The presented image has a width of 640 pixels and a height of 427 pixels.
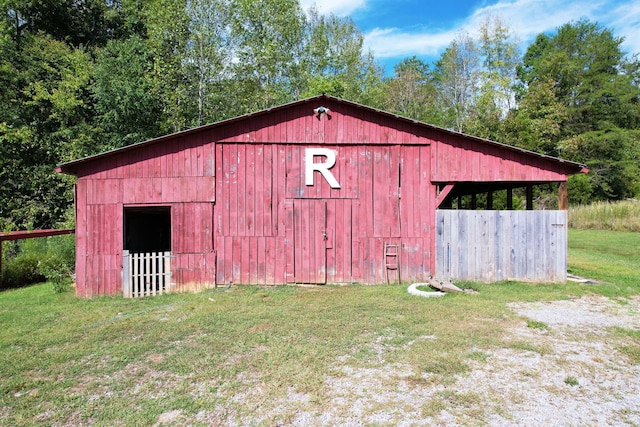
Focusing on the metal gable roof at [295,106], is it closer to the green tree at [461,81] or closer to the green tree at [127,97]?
the green tree at [127,97]

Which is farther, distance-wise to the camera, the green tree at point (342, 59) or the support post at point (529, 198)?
the green tree at point (342, 59)

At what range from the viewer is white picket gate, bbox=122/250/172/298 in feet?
28.7

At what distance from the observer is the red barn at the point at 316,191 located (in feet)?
30.0

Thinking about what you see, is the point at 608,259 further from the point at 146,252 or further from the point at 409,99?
the point at 409,99

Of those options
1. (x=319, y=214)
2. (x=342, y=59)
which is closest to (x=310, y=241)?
(x=319, y=214)

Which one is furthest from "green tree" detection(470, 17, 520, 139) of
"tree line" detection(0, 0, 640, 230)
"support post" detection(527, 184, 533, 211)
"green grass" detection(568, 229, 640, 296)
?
"support post" detection(527, 184, 533, 211)

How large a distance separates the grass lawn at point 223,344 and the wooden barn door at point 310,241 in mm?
519

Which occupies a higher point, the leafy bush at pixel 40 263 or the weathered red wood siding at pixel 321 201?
the weathered red wood siding at pixel 321 201

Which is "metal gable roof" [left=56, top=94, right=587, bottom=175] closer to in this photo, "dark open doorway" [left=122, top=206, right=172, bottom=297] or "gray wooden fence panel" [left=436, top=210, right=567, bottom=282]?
"gray wooden fence panel" [left=436, top=210, right=567, bottom=282]

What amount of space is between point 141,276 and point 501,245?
8503mm

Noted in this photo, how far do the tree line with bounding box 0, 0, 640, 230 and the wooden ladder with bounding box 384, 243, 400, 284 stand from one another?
16466 mm

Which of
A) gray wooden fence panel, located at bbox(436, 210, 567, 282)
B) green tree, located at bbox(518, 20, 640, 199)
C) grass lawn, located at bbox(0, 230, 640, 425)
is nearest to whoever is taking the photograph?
grass lawn, located at bbox(0, 230, 640, 425)

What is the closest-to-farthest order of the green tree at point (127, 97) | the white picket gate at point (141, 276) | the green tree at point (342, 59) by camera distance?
the white picket gate at point (141, 276) < the green tree at point (127, 97) < the green tree at point (342, 59)

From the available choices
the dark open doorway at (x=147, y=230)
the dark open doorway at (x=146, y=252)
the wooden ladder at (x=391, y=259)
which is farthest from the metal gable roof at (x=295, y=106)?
the wooden ladder at (x=391, y=259)
